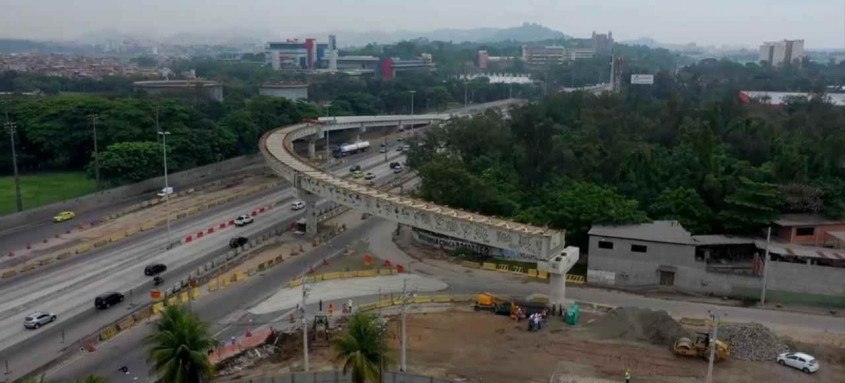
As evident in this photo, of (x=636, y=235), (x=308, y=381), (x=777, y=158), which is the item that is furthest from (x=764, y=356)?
(x=777, y=158)

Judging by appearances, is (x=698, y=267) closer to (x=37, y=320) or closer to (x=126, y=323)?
(x=126, y=323)

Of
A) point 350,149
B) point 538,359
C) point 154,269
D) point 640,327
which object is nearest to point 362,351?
point 538,359

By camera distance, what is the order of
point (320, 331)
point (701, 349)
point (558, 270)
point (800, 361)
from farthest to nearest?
point (558, 270) → point (320, 331) → point (701, 349) → point (800, 361)

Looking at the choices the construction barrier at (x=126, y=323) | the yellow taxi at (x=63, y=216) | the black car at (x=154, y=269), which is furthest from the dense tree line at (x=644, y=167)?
the yellow taxi at (x=63, y=216)

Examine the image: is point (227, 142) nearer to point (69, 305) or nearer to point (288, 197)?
point (288, 197)

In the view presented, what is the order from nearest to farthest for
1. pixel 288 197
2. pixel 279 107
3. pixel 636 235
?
pixel 636 235 < pixel 288 197 < pixel 279 107

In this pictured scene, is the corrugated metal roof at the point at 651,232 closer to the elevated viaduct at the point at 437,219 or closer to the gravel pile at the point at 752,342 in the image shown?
the elevated viaduct at the point at 437,219
